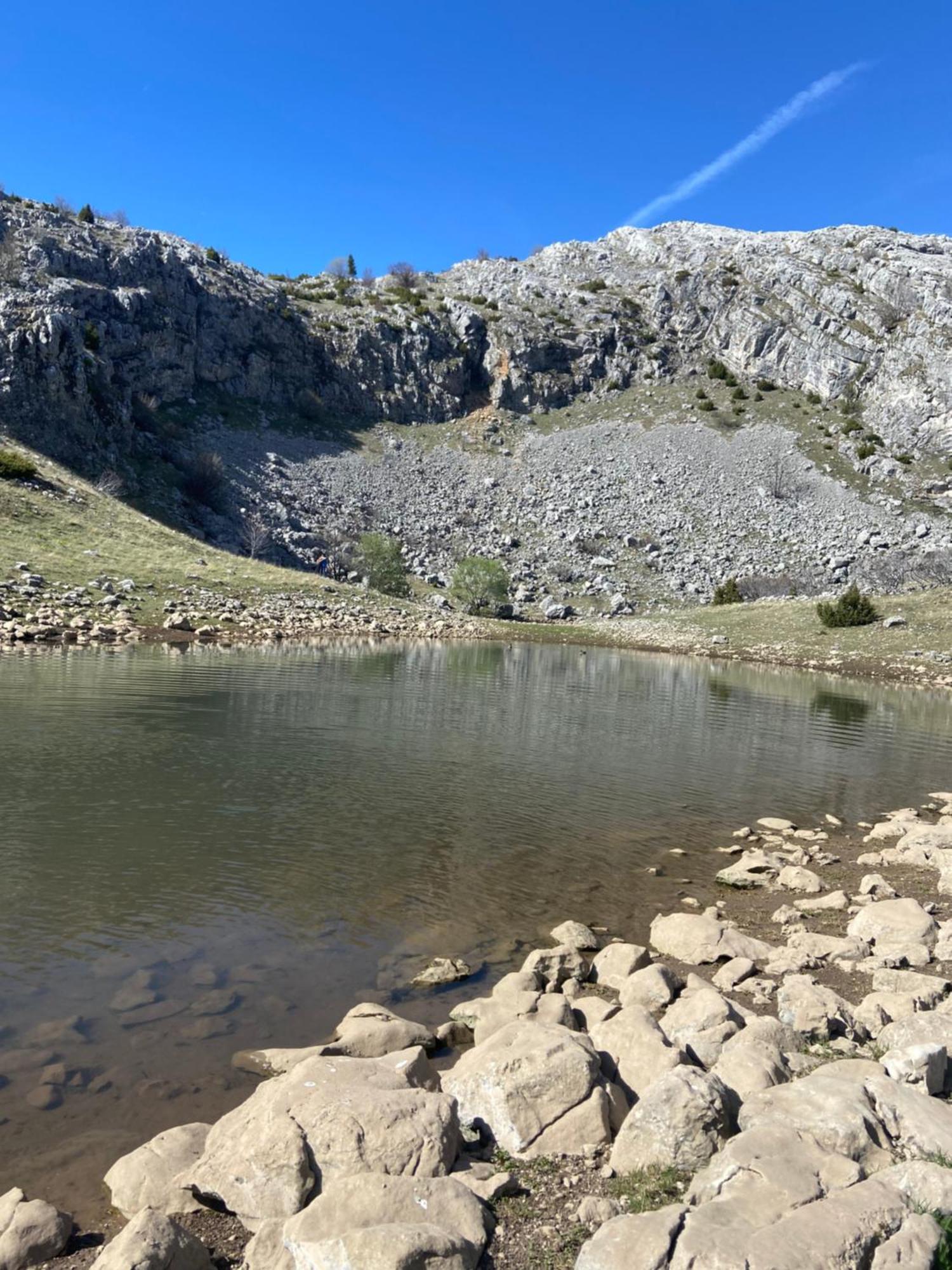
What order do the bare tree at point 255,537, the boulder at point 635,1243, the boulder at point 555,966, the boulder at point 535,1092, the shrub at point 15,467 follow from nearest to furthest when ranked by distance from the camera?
1. the boulder at point 635,1243
2. the boulder at point 535,1092
3. the boulder at point 555,966
4. the shrub at point 15,467
5. the bare tree at point 255,537

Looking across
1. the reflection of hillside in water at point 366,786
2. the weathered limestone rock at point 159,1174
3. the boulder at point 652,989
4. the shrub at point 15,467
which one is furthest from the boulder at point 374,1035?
the shrub at point 15,467

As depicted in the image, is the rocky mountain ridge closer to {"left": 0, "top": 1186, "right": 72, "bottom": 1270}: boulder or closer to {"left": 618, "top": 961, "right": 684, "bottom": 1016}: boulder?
{"left": 618, "top": 961, "right": 684, "bottom": 1016}: boulder

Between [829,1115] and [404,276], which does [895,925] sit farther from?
[404,276]

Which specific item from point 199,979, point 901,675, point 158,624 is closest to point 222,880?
point 199,979

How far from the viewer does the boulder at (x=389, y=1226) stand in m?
4.92

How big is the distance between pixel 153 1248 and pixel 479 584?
77.8m

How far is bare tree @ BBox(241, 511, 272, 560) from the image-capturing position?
8438 cm

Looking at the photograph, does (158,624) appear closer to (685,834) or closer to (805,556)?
(685,834)

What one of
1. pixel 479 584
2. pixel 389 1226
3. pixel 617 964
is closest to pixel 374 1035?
pixel 389 1226

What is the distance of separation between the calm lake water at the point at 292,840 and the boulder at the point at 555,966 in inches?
23.7

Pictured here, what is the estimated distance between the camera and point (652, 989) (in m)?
9.54

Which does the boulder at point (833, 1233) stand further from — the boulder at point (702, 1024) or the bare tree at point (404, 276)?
the bare tree at point (404, 276)

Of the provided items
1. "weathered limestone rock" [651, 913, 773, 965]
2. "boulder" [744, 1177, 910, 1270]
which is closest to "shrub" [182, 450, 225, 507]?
"weathered limestone rock" [651, 913, 773, 965]

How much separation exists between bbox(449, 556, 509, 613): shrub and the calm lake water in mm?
47797
